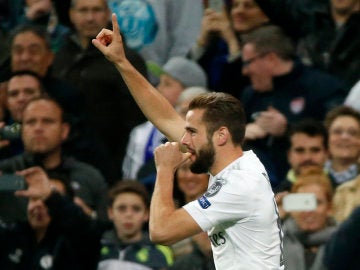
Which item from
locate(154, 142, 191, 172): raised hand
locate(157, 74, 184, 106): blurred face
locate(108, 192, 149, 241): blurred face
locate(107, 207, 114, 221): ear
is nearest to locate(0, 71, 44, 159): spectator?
locate(157, 74, 184, 106): blurred face

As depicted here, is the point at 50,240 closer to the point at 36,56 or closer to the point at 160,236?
the point at 36,56

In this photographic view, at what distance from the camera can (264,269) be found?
7.07 m

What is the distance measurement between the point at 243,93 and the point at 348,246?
296cm

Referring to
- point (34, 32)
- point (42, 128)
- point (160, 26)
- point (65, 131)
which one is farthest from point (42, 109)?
point (160, 26)

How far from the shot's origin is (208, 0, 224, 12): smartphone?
1171 cm

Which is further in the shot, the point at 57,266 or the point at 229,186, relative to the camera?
the point at 57,266

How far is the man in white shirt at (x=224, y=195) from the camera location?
7012 mm

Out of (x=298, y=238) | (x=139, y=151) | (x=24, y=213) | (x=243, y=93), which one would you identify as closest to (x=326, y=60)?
(x=243, y=93)

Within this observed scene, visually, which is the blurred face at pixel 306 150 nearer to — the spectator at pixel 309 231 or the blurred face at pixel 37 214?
the spectator at pixel 309 231

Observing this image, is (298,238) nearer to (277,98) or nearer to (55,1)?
(277,98)

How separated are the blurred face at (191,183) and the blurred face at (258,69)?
1.07 meters

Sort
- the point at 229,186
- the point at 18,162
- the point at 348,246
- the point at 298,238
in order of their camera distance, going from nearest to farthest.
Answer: the point at 229,186
the point at 348,246
the point at 298,238
the point at 18,162

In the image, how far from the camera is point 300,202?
8.95m

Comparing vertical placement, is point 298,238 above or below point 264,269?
below
